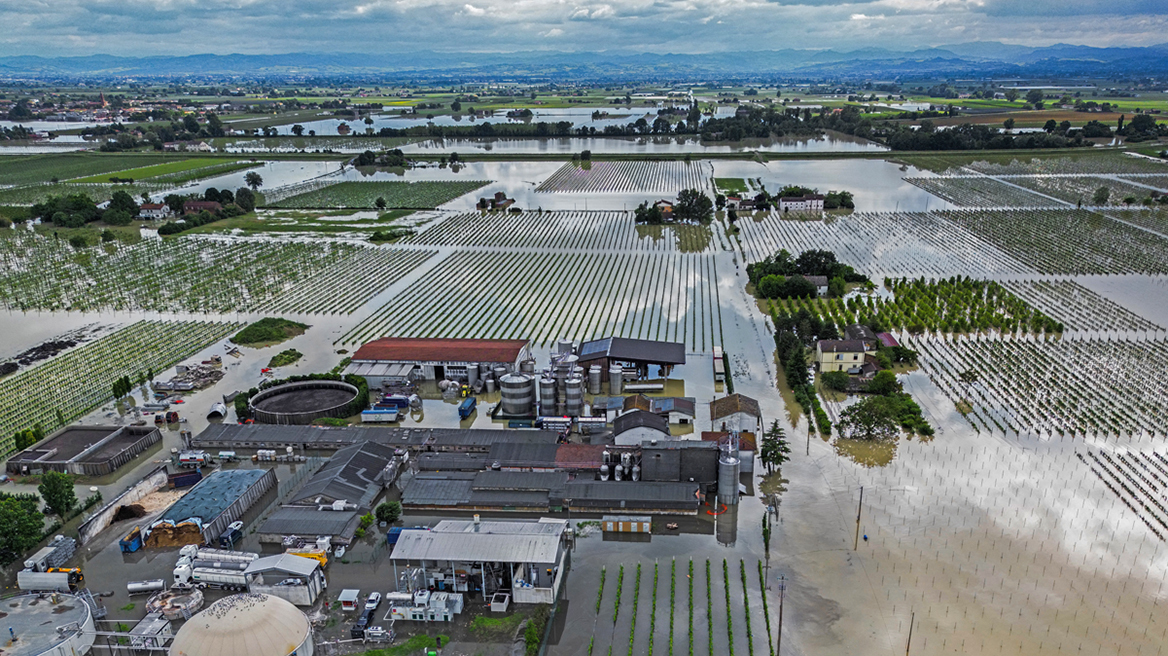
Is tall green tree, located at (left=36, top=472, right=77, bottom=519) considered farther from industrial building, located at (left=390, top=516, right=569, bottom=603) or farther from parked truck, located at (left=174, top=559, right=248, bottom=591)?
industrial building, located at (left=390, top=516, right=569, bottom=603)

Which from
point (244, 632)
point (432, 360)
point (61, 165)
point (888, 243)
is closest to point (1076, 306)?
point (888, 243)

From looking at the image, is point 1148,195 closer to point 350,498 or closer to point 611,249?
point 611,249

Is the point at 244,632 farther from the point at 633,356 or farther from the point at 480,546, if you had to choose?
the point at 633,356

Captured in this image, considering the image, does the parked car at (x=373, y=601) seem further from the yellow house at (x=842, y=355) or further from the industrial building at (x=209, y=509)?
the yellow house at (x=842, y=355)

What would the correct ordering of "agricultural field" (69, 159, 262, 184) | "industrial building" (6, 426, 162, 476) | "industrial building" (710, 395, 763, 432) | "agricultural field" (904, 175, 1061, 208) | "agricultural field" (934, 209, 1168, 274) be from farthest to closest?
"agricultural field" (69, 159, 262, 184) < "agricultural field" (904, 175, 1061, 208) < "agricultural field" (934, 209, 1168, 274) < "industrial building" (710, 395, 763, 432) < "industrial building" (6, 426, 162, 476)

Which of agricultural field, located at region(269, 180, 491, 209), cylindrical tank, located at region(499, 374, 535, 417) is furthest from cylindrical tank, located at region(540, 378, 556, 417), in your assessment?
agricultural field, located at region(269, 180, 491, 209)

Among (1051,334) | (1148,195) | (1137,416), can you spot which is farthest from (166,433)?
(1148,195)
